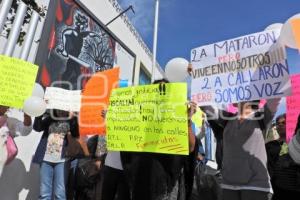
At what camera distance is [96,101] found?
13.4 ft

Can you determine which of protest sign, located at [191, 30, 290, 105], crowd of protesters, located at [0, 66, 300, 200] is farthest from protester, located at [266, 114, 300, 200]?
protest sign, located at [191, 30, 290, 105]

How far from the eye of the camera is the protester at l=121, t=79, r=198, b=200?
2.84 m

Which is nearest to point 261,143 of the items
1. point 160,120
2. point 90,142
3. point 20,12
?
point 160,120

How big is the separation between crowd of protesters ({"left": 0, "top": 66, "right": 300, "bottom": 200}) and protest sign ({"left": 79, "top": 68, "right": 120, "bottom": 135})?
0.13m

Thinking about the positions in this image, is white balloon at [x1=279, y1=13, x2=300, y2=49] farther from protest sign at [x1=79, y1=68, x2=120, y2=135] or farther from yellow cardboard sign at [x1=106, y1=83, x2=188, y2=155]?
protest sign at [x1=79, y1=68, x2=120, y2=135]

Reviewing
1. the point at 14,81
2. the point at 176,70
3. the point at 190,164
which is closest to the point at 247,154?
the point at 190,164

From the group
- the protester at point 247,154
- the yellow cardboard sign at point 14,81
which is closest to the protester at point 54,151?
the yellow cardboard sign at point 14,81

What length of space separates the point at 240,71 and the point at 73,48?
3711mm

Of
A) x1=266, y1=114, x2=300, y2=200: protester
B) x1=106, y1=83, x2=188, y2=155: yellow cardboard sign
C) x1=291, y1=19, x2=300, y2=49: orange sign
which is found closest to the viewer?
x1=291, y1=19, x2=300, y2=49: orange sign

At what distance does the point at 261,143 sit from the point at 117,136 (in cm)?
123

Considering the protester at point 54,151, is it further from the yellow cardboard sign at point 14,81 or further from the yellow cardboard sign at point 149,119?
the yellow cardboard sign at point 149,119

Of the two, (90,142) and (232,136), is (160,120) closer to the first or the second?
(232,136)

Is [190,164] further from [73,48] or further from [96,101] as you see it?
[73,48]

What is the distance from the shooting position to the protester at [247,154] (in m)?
2.90
